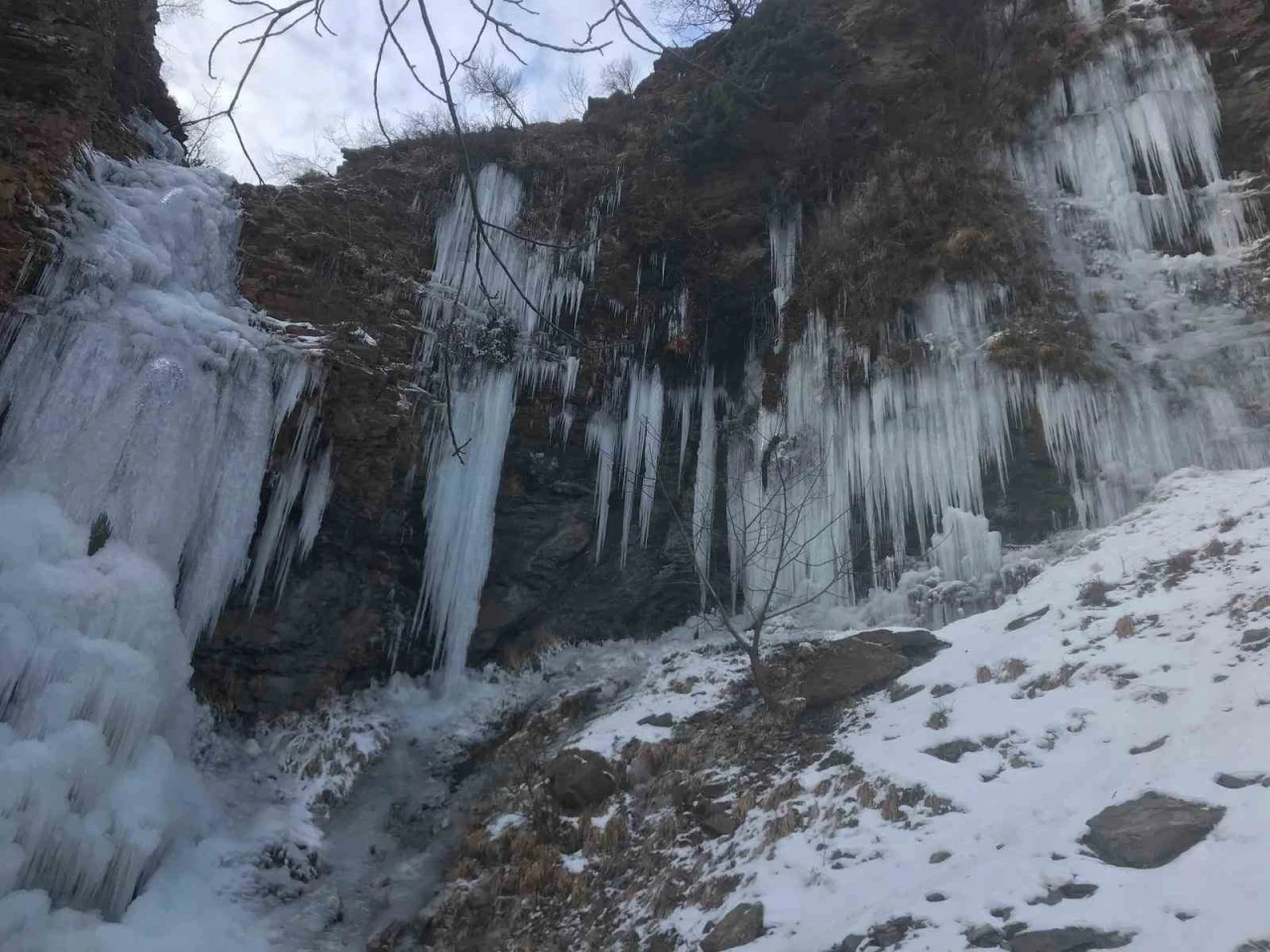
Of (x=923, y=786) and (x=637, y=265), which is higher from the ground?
(x=637, y=265)

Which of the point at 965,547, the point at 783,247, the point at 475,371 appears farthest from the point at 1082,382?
the point at 475,371

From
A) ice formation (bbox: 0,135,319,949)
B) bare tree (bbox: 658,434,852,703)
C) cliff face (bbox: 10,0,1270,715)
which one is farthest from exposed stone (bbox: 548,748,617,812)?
cliff face (bbox: 10,0,1270,715)

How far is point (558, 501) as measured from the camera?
11586 millimetres

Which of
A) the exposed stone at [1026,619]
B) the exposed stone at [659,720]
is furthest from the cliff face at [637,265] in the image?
the exposed stone at [659,720]

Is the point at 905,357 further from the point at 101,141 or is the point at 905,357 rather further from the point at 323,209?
the point at 101,141

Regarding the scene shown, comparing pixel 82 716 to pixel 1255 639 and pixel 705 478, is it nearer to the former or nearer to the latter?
→ pixel 705 478

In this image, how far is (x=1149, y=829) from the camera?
4.12 metres

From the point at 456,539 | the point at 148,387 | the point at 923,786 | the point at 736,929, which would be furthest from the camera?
the point at 456,539

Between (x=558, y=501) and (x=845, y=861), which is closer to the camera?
(x=845, y=861)

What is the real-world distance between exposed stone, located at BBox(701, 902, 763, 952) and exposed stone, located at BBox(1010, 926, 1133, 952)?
1500mm

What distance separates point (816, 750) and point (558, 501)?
224 inches

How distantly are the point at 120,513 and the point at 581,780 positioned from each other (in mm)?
4815

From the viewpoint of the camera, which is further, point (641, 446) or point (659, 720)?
point (641, 446)

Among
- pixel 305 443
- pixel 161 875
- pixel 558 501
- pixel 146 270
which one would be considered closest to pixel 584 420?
pixel 558 501
